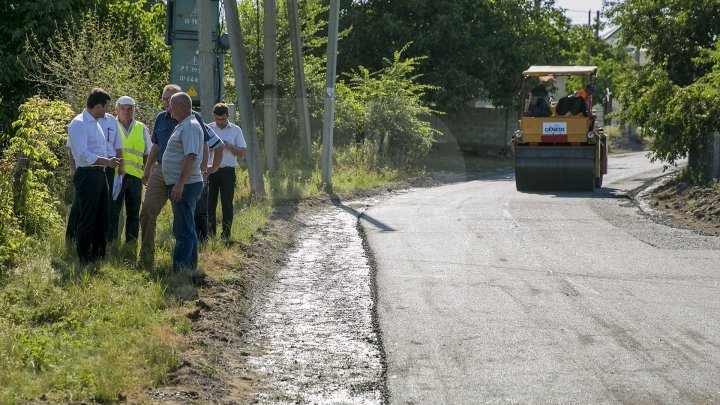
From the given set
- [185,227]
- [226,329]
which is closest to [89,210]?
[185,227]

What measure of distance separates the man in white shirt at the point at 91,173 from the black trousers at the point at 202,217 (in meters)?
1.50

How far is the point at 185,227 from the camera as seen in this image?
31.6 ft

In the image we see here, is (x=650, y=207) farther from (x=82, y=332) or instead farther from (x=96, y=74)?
(x=82, y=332)

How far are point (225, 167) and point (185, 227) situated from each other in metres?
2.78

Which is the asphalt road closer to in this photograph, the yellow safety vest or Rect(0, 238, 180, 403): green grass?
Rect(0, 238, 180, 403): green grass

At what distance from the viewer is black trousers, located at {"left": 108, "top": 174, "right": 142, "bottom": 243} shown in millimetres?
11039

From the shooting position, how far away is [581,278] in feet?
34.7

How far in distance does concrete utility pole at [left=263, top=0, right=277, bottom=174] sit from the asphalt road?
5767mm

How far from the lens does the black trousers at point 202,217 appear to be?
447 inches

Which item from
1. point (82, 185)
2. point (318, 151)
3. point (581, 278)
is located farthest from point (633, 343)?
point (318, 151)

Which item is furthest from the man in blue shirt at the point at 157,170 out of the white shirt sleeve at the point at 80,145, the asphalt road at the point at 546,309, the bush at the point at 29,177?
the asphalt road at the point at 546,309

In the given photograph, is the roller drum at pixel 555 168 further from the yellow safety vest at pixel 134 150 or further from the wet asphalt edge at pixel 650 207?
the yellow safety vest at pixel 134 150

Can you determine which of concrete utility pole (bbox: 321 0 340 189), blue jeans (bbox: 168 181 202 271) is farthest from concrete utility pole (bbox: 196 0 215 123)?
concrete utility pole (bbox: 321 0 340 189)

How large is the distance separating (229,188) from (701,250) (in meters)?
6.10
